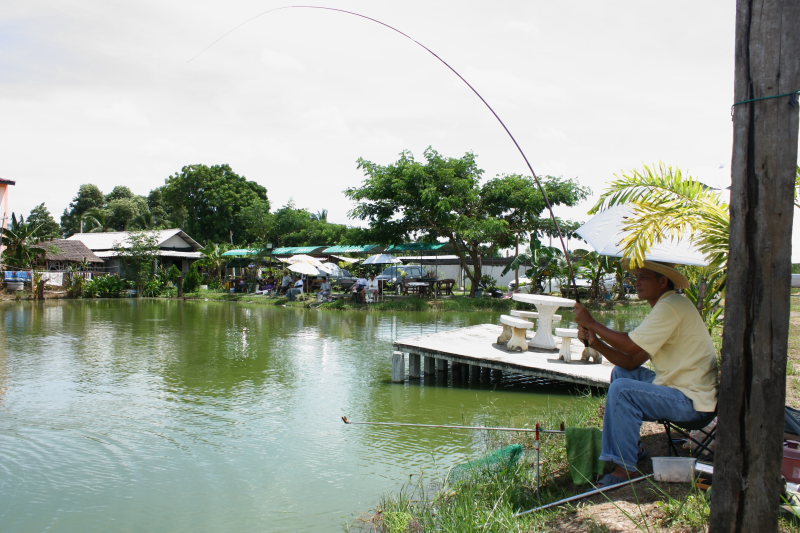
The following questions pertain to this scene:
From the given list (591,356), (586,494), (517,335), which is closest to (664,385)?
(586,494)

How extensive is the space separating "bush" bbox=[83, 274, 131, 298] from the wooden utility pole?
102 feet

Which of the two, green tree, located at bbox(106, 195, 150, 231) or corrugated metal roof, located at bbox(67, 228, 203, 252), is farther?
green tree, located at bbox(106, 195, 150, 231)

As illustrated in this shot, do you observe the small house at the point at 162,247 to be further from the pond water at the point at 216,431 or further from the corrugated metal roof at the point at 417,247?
the pond water at the point at 216,431

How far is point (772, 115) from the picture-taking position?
2.59 meters

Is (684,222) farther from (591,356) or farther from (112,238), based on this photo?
(112,238)

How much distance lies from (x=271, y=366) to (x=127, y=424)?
412cm

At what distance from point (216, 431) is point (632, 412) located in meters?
5.06

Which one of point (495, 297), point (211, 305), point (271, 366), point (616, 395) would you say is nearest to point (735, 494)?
point (616, 395)

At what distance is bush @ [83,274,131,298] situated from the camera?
29.7 meters

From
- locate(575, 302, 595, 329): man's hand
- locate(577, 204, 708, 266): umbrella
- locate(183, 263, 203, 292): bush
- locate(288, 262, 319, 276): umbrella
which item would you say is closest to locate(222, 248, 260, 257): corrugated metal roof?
locate(183, 263, 203, 292): bush

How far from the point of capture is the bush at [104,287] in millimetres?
29688

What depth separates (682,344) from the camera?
3908 millimetres

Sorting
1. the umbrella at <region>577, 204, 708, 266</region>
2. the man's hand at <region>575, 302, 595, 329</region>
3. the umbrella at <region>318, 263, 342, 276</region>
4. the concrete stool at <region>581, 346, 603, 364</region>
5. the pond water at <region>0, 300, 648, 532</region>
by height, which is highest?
the umbrella at <region>577, 204, 708, 266</region>

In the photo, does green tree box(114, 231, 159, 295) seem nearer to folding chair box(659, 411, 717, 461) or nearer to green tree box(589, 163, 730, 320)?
green tree box(589, 163, 730, 320)
